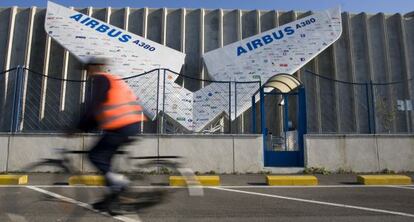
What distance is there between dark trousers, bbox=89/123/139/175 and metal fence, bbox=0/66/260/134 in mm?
6464

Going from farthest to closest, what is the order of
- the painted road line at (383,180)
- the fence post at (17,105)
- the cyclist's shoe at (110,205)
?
1. the fence post at (17,105)
2. the painted road line at (383,180)
3. the cyclist's shoe at (110,205)

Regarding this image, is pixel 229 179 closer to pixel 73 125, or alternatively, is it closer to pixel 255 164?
pixel 255 164

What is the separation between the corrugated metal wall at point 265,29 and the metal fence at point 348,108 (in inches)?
1.9

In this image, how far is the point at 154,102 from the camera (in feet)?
48.6

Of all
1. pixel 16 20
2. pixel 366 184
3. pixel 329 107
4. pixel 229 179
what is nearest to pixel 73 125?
pixel 229 179

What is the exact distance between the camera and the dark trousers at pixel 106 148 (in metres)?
4.56

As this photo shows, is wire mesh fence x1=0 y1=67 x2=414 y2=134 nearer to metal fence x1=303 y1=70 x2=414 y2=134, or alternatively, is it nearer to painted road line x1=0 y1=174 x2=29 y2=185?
metal fence x1=303 y1=70 x2=414 y2=134

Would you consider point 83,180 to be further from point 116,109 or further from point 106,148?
point 116,109

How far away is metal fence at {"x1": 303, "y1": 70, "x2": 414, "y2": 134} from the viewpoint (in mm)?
20250

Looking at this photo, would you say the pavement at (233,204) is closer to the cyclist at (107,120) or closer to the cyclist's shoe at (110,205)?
the cyclist's shoe at (110,205)

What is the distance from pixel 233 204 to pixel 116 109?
11.3ft

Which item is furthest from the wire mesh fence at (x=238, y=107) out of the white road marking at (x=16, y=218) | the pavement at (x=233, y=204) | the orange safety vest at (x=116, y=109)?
the orange safety vest at (x=116, y=109)

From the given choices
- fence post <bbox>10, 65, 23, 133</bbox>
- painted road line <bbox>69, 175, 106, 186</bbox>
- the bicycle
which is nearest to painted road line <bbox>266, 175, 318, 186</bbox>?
the bicycle

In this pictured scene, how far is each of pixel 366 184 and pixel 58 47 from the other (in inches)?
650
